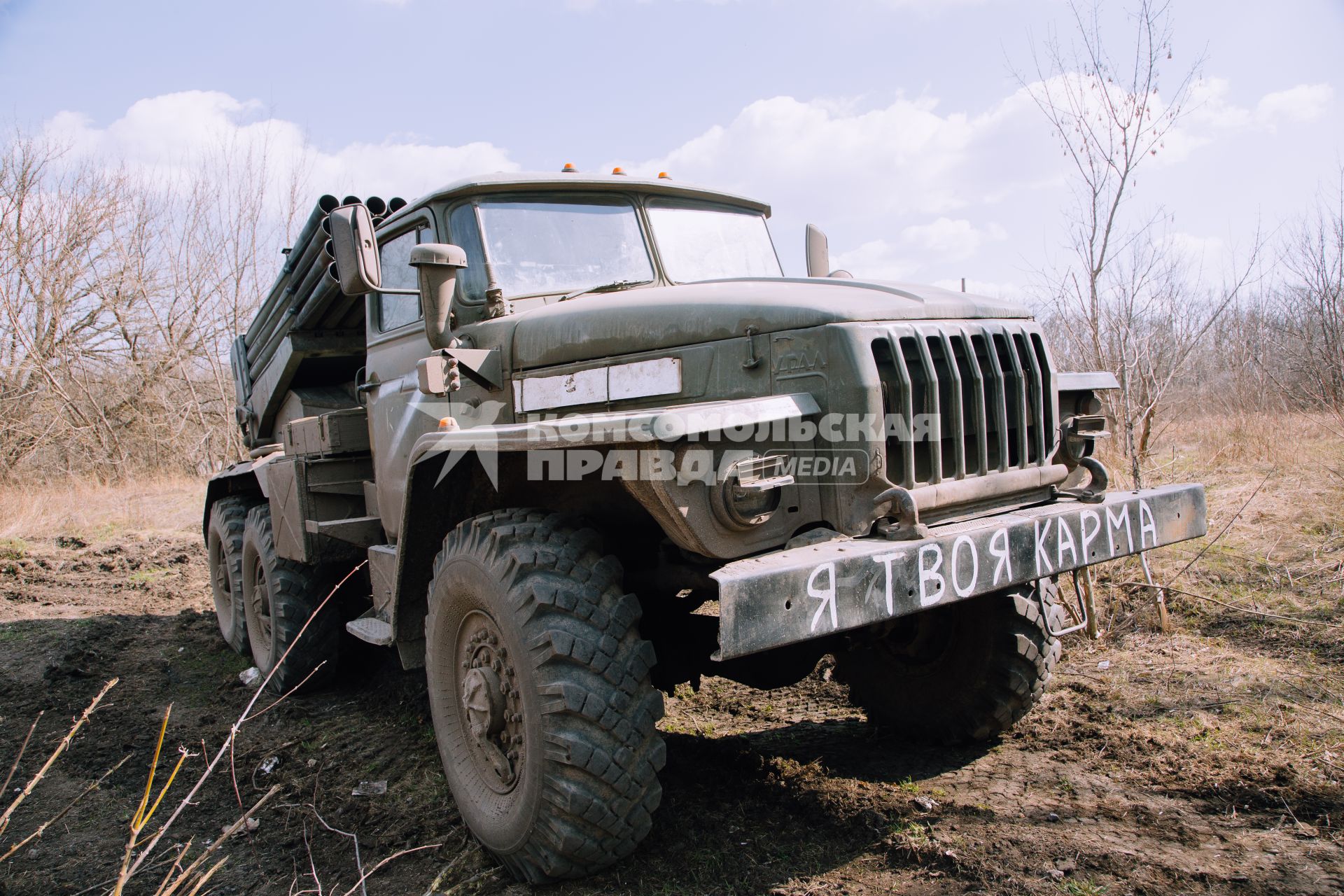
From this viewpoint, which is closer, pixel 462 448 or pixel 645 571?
pixel 462 448

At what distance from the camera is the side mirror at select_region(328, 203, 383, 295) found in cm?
344

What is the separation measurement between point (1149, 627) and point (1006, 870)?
9.41 feet

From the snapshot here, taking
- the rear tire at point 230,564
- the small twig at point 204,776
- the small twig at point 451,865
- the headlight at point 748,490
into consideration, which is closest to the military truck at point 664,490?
the headlight at point 748,490

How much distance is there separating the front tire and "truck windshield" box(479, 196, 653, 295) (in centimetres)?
118

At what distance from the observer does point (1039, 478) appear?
3035mm

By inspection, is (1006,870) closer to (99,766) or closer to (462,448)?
(462,448)

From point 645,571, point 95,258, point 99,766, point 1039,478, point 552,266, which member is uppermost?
point 95,258

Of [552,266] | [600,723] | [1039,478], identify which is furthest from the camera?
[552,266]

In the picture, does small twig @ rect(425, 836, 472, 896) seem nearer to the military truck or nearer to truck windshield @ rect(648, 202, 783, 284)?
the military truck

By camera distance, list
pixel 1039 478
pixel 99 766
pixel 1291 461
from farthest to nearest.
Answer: pixel 1291 461 < pixel 99 766 < pixel 1039 478

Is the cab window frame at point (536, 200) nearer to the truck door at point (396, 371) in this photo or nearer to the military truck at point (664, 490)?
the military truck at point (664, 490)

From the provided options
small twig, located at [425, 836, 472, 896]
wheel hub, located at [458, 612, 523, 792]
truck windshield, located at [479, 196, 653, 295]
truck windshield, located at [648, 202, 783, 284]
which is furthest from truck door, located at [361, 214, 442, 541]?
small twig, located at [425, 836, 472, 896]

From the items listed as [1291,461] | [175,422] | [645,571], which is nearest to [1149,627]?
[645,571]

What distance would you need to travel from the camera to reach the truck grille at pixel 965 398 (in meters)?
2.66
